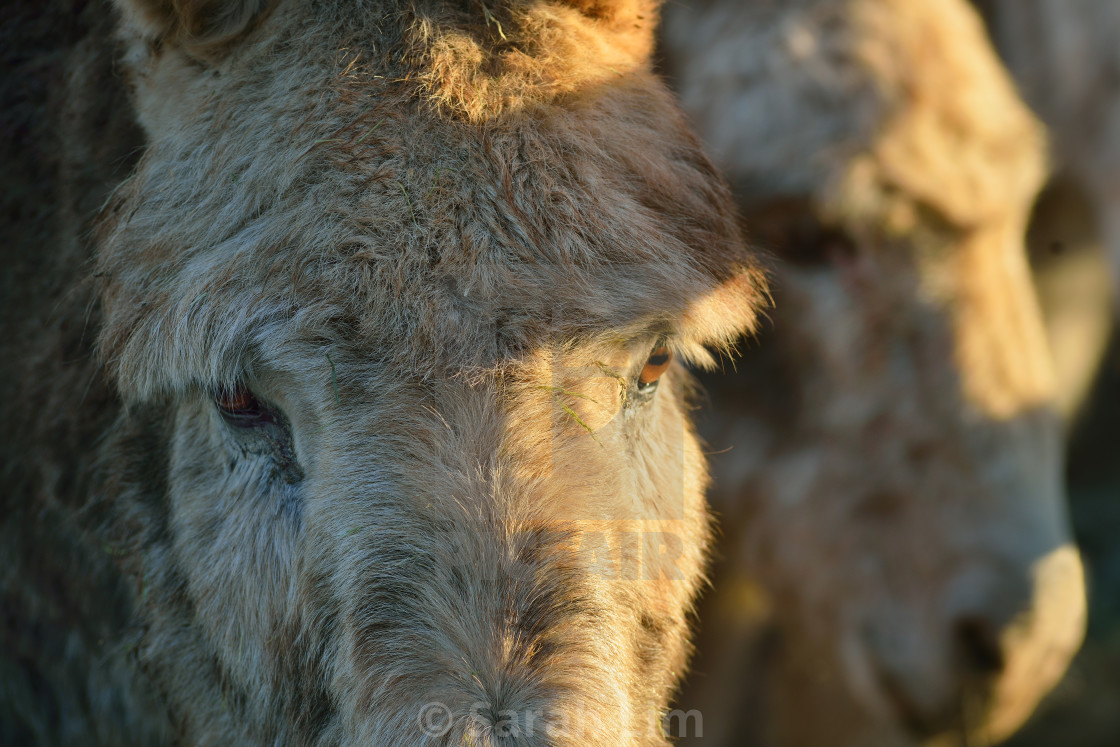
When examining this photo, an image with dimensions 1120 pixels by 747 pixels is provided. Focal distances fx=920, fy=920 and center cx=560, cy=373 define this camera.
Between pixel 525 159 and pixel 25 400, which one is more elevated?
pixel 525 159

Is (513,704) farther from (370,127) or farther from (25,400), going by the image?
(25,400)

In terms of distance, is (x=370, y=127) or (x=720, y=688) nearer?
(x=370, y=127)

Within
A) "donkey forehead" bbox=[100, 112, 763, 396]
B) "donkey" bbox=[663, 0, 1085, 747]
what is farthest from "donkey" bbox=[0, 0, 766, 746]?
"donkey" bbox=[663, 0, 1085, 747]

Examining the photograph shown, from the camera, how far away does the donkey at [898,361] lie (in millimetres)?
3359

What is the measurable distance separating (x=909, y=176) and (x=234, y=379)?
262cm

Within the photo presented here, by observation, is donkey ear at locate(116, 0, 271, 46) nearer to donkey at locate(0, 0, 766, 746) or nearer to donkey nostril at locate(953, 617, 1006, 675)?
donkey at locate(0, 0, 766, 746)

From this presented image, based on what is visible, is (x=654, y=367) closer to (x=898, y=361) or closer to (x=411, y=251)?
(x=411, y=251)

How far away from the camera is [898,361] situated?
355cm

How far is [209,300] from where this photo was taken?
1.71 m

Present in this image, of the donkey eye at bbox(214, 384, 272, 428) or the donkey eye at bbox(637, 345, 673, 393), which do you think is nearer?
the donkey eye at bbox(214, 384, 272, 428)

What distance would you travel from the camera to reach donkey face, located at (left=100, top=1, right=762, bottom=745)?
1596 millimetres

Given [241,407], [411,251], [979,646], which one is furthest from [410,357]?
[979,646]

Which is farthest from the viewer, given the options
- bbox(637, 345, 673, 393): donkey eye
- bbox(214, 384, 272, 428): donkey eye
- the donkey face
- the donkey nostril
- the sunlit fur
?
the sunlit fur

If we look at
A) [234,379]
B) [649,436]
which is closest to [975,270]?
[649,436]
